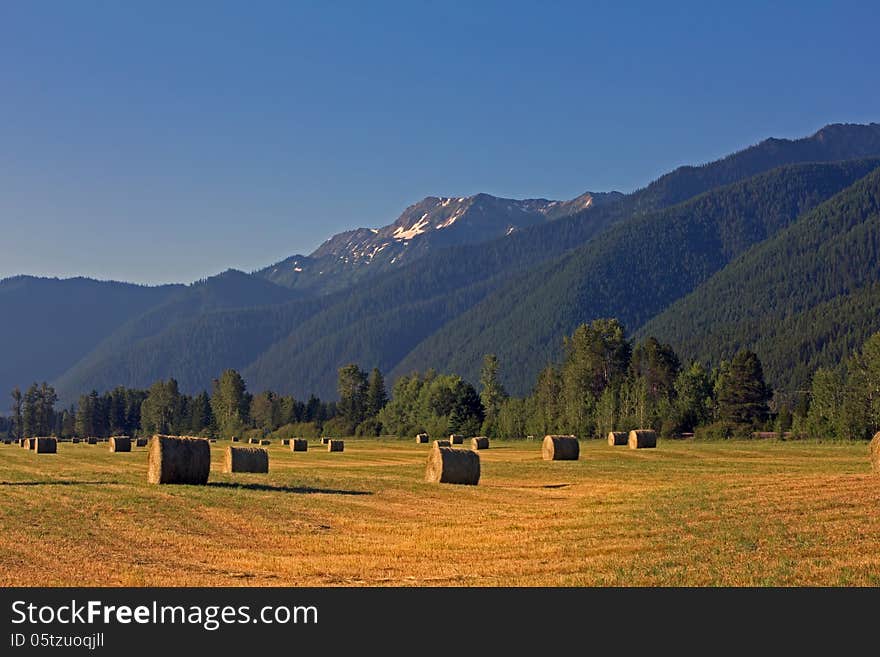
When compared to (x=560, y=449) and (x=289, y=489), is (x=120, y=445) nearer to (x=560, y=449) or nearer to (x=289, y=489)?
(x=560, y=449)

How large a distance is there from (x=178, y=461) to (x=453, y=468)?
12.0 m

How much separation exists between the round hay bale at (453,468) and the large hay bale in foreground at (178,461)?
10233mm

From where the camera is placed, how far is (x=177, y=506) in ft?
115

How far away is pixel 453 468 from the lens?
49812mm

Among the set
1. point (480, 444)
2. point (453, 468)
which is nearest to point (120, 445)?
point (480, 444)

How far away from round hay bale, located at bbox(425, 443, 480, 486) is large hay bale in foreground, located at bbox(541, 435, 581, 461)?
923 inches

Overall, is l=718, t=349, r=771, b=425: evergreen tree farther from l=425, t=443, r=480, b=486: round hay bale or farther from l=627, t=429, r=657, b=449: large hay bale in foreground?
l=425, t=443, r=480, b=486: round hay bale

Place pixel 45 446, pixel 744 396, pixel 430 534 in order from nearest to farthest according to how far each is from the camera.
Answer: pixel 430 534 < pixel 45 446 < pixel 744 396

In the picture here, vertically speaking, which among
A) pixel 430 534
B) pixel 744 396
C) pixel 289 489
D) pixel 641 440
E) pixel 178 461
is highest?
pixel 744 396

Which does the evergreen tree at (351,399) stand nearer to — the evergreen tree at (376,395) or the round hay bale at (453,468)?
the evergreen tree at (376,395)
